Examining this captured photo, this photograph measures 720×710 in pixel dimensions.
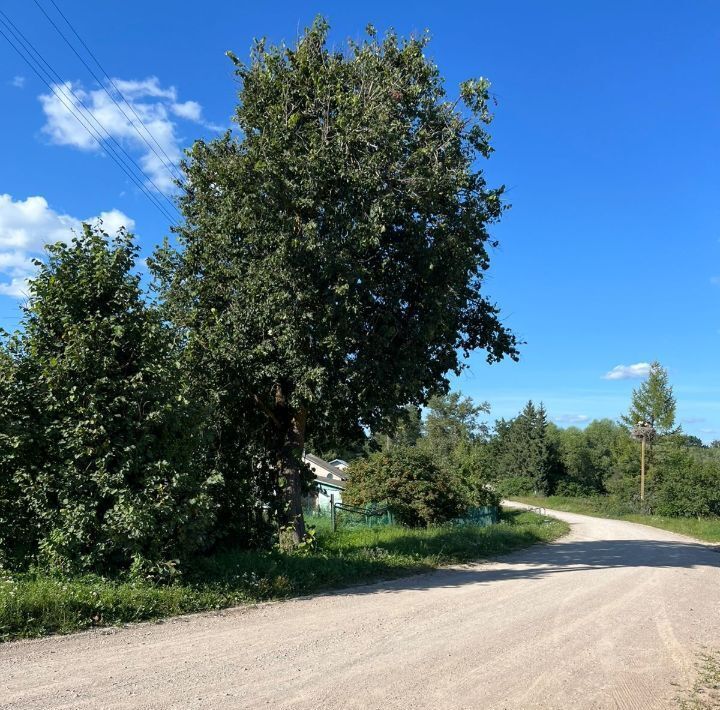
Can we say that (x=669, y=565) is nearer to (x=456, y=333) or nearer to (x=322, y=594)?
(x=456, y=333)

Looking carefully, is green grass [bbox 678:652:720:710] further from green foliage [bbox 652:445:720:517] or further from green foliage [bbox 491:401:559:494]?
green foliage [bbox 491:401:559:494]

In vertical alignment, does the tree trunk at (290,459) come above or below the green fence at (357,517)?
above

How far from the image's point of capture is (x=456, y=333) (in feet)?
50.3

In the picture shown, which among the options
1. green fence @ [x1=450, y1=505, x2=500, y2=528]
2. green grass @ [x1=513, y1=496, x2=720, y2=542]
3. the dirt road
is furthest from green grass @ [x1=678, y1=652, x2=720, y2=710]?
green grass @ [x1=513, y1=496, x2=720, y2=542]

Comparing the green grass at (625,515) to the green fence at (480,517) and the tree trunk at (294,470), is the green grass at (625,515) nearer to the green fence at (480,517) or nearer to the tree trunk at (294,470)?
the green fence at (480,517)

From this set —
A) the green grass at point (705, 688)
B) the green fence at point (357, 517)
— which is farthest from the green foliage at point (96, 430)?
the green fence at point (357, 517)

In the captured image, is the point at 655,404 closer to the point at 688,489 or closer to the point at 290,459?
the point at 688,489

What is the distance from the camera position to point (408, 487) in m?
24.4

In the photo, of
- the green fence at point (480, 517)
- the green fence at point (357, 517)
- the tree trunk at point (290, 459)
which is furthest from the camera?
the green fence at point (480, 517)

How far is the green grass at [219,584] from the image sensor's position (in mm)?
7622

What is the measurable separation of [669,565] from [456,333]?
8860 mm

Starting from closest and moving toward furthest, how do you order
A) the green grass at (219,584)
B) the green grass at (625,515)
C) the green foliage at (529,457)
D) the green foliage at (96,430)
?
the green grass at (219,584) → the green foliage at (96,430) → the green grass at (625,515) → the green foliage at (529,457)

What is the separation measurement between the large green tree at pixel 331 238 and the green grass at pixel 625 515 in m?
24.2

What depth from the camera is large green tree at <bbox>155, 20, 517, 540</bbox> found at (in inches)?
483
